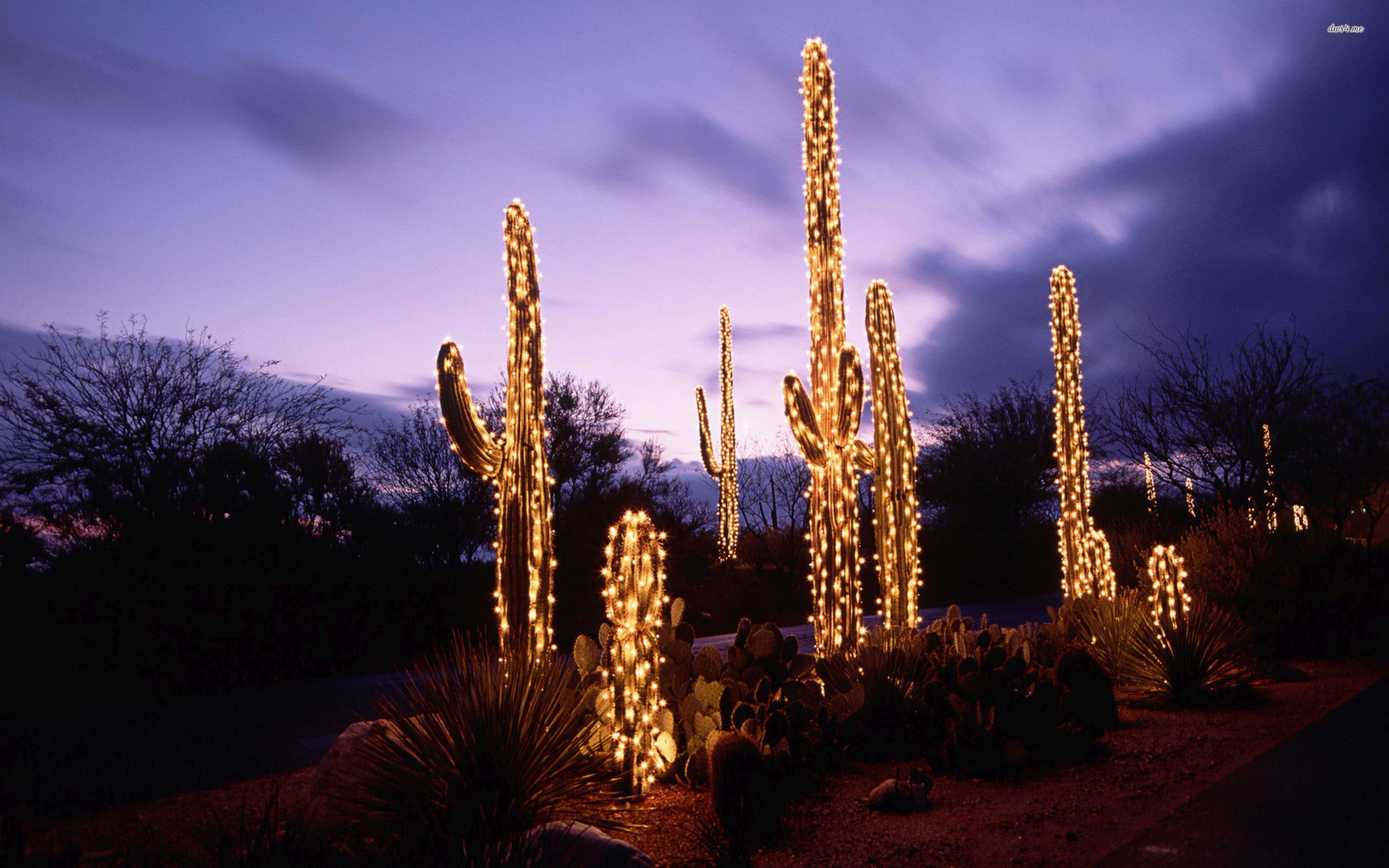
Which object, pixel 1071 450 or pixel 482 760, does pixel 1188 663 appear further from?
pixel 482 760

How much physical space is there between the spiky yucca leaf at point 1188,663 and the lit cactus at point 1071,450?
7.08 ft

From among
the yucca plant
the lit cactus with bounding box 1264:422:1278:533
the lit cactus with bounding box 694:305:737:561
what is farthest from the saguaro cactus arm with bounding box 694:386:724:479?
the yucca plant

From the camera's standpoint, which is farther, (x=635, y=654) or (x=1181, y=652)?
(x=1181, y=652)

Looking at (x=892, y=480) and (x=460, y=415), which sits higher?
(x=460, y=415)

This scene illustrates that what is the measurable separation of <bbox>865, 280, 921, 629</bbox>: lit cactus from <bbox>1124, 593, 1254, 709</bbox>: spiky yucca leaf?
2.10 m

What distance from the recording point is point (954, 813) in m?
4.68

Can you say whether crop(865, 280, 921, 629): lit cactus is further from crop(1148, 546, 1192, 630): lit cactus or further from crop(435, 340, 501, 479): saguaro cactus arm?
crop(435, 340, 501, 479): saguaro cactus arm

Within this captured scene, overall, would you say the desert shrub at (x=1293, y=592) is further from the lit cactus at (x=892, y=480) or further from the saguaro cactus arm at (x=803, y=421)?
the saguaro cactus arm at (x=803, y=421)

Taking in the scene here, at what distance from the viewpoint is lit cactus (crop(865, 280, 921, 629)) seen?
8.08 metres

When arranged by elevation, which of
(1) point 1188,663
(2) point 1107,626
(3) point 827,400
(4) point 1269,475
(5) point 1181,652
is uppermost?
(3) point 827,400

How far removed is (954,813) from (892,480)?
3.89 metres

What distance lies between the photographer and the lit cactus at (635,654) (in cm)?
520

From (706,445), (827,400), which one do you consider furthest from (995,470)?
(827,400)

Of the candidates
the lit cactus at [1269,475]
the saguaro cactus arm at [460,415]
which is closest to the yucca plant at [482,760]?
A: the saguaro cactus arm at [460,415]
